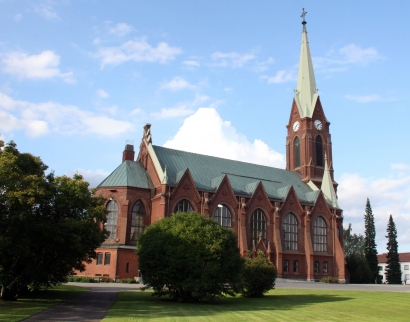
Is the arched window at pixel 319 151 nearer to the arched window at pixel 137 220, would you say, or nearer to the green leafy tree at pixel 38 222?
the arched window at pixel 137 220

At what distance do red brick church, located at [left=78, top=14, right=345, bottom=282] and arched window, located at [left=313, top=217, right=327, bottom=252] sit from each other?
17cm

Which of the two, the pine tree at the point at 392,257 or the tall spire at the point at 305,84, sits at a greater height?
the tall spire at the point at 305,84

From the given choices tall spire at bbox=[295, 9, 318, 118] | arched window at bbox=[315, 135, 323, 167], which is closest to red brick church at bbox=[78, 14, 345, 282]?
arched window at bbox=[315, 135, 323, 167]

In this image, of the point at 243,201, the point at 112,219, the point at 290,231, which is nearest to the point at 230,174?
the point at 243,201

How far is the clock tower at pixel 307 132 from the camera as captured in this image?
268 ft

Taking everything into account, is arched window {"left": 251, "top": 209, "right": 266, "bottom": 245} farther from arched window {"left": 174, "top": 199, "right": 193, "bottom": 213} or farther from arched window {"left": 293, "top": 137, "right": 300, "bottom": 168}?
arched window {"left": 293, "top": 137, "right": 300, "bottom": 168}

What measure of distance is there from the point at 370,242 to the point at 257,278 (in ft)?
217

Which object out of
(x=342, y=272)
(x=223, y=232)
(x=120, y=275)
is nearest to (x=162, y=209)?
(x=120, y=275)

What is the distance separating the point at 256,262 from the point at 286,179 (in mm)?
44510

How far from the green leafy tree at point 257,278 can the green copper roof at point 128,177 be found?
2948 cm

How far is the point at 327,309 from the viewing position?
2522 centimetres

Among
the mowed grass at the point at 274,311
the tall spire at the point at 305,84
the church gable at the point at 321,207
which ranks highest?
the tall spire at the point at 305,84

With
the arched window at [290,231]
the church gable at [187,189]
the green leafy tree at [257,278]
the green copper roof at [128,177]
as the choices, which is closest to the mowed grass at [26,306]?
the green leafy tree at [257,278]

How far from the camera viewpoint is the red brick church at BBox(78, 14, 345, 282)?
5862 cm
